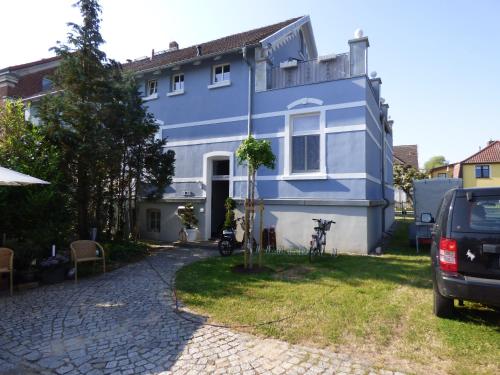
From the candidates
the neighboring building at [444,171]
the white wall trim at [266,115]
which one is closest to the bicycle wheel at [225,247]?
the white wall trim at [266,115]

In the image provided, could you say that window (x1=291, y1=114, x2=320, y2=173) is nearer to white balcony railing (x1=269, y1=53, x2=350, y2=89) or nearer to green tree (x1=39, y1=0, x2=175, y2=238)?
white balcony railing (x1=269, y1=53, x2=350, y2=89)

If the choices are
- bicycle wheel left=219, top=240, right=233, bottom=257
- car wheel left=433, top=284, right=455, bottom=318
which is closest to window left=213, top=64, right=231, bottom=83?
bicycle wheel left=219, top=240, right=233, bottom=257

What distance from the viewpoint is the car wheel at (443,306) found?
457 centimetres

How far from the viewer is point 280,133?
11969mm

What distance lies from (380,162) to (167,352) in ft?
45.2

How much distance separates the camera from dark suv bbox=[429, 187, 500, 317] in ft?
12.8

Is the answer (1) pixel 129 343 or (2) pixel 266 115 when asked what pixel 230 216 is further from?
(1) pixel 129 343

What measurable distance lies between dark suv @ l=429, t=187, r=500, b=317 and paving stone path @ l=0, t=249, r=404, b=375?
153cm

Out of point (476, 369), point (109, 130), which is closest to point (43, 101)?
point (109, 130)

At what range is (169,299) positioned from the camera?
585cm

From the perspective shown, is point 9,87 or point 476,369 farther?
point 9,87

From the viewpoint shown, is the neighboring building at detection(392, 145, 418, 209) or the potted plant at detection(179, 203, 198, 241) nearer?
the potted plant at detection(179, 203, 198, 241)

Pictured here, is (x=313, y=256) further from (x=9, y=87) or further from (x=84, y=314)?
(x=9, y=87)

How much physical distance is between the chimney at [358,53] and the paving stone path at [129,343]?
29.7 ft
